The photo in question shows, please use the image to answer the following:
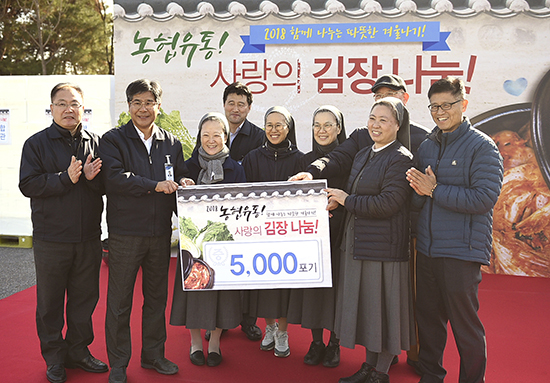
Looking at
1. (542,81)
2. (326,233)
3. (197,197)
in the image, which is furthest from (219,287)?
(542,81)

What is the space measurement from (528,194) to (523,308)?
→ 144 cm

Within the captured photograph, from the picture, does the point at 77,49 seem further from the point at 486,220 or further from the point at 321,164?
the point at 486,220

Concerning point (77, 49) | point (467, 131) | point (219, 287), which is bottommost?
point (219, 287)

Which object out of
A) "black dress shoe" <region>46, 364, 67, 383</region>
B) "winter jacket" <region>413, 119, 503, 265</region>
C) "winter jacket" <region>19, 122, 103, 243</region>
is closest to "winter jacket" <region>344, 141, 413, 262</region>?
"winter jacket" <region>413, 119, 503, 265</region>

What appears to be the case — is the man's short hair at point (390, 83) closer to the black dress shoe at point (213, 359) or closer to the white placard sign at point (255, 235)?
the white placard sign at point (255, 235)

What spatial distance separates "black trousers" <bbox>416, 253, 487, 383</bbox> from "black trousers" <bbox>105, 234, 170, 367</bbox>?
1583 mm

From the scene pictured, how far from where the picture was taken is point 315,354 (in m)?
2.99

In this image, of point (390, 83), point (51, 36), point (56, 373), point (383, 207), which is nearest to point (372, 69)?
point (390, 83)

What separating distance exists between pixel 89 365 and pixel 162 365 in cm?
46

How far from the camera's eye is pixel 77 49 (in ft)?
40.5

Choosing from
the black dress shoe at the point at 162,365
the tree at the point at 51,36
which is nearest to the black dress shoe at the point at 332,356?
the black dress shoe at the point at 162,365

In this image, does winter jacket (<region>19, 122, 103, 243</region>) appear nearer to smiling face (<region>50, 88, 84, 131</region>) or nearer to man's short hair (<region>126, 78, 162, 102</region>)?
smiling face (<region>50, 88, 84, 131</region>)

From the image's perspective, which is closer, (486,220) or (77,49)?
(486,220)

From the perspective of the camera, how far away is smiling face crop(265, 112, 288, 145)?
294 centimetres
